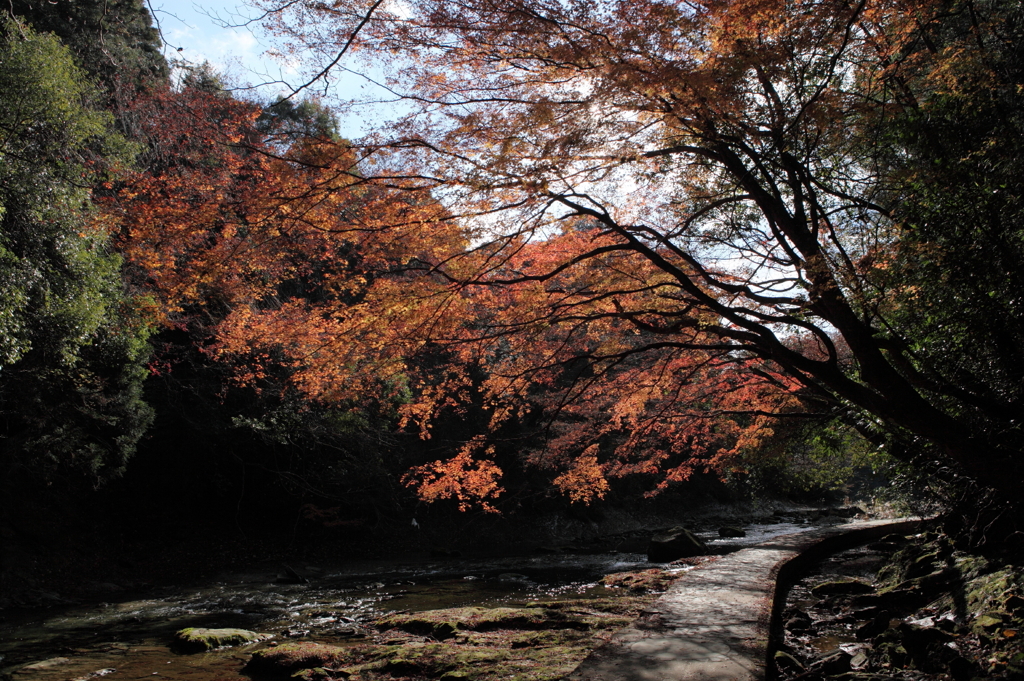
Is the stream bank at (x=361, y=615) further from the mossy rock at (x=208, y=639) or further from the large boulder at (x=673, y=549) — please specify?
the large boulder at (x=673, y=549)

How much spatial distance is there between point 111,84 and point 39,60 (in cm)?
671

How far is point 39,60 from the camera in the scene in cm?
784

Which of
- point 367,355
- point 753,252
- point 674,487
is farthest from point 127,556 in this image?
point 674,487

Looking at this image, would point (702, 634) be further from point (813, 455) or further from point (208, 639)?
point (813, 455)

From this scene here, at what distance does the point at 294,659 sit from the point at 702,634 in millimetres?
3222

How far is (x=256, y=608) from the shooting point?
799 centimetres

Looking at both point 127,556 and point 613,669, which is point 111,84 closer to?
point 127,556

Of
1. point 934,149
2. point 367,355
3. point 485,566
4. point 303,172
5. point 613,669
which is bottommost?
point 485,566

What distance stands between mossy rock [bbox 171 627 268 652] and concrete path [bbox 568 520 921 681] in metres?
4.00

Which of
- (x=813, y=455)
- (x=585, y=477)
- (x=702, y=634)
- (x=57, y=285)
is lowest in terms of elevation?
(x=702, y=634)

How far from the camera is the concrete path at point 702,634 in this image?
125 inches

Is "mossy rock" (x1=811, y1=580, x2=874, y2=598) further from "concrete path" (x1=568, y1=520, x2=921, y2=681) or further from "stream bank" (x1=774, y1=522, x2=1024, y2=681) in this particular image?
"concrete path" (x1=568, y1=520, x2=921, y2=681)

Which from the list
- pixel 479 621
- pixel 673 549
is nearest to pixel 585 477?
pixel 673 549

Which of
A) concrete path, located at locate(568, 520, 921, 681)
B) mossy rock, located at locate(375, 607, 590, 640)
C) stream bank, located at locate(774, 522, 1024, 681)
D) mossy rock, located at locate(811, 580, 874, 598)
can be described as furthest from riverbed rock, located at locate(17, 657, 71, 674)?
mossy rock, located at locate(811, 580, 874, 598)
